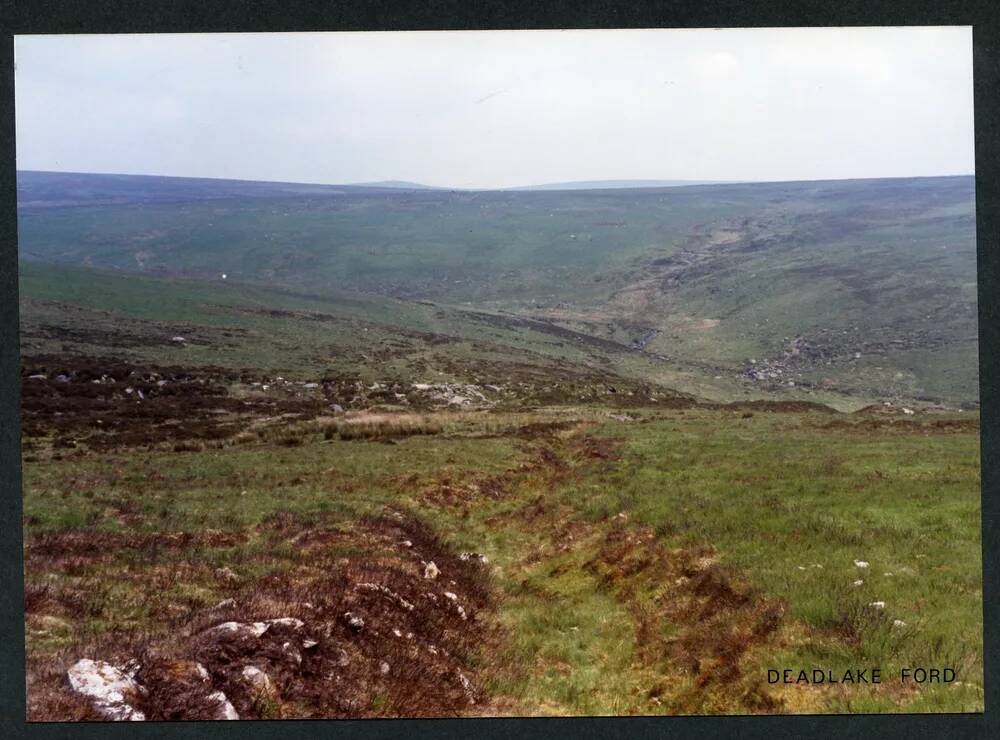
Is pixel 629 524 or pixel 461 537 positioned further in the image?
pixel 461 537

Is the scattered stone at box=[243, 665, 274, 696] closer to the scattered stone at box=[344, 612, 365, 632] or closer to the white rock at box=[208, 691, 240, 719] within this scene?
the white rock at box=[208, 691, 240, 719]

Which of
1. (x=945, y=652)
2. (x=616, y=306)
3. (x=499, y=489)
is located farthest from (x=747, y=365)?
(x=945, y=652)

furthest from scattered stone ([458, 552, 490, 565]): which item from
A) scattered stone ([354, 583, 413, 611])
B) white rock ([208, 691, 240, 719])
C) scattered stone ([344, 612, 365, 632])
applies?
white rock ([208, 691, 240, 719])

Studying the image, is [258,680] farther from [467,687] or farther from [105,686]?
[467,687]

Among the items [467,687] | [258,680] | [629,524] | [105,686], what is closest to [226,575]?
[105,686]

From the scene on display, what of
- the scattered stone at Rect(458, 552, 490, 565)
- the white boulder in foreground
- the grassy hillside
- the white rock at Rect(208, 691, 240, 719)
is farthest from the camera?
the grassy hillside

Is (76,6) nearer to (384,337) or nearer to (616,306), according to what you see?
(384,337)

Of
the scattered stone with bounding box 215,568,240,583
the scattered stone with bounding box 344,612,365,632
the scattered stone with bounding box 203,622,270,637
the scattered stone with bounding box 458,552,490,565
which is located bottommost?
the scattered stone with bounding box 458,552,490,565

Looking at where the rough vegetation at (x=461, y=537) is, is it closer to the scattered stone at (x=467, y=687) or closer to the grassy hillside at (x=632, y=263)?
the scattered stone at (x=467, y=687)
